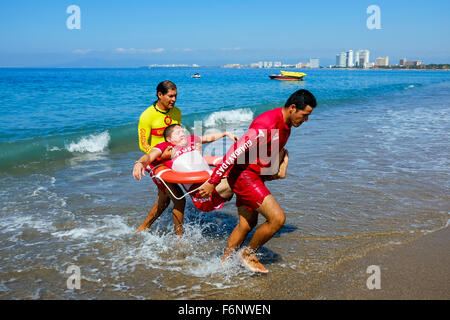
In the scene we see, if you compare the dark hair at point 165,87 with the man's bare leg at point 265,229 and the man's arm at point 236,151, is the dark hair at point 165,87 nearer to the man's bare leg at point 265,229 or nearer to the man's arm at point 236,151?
the man's arm at point 236,151

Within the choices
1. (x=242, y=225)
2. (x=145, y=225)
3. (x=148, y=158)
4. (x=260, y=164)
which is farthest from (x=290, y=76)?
(x=260, y=164)

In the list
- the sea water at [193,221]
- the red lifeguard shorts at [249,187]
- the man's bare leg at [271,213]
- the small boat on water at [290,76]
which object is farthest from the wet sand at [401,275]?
the small boat on water at [290,76]

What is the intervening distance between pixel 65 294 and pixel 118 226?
182 cm

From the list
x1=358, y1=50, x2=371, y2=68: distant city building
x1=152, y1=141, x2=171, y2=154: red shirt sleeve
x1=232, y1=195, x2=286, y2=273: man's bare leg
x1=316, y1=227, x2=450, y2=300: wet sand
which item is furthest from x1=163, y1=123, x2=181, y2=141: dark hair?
x1=358, y1=50, x2=371, y2=68: distant city building

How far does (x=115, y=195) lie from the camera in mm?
7062

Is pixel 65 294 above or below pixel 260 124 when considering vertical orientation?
below

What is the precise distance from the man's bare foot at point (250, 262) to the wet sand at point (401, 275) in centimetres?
68

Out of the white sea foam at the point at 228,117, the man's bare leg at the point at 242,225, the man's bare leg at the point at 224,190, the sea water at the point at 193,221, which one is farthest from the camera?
the white sea foam at the point at 228,117

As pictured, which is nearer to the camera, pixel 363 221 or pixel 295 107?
pixel 295 107

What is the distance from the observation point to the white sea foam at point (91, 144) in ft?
39.3

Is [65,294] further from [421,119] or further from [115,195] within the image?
[421,119]

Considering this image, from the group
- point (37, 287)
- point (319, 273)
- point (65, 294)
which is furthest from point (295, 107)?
point (37, 287)

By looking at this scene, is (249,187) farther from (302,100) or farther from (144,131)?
(144,131)

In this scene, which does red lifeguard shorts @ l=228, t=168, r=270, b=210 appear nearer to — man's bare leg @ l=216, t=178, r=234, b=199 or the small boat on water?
man's bare leg @ l=216, t=178, r=234, b=199
